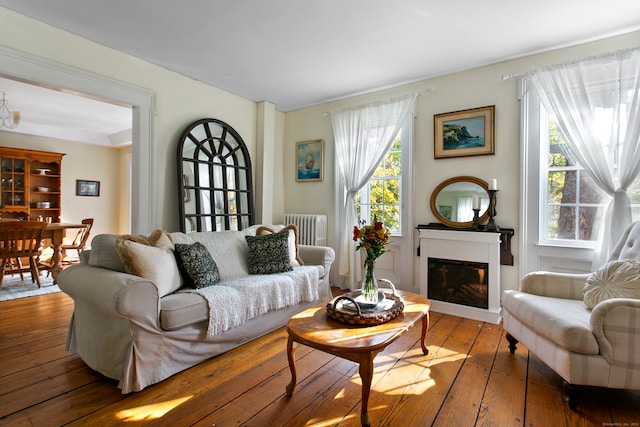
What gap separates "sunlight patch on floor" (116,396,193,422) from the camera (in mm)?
1640

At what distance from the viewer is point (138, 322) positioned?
1864 millimetres

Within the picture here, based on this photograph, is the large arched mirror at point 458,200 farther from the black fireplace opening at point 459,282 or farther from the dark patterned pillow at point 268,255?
the dark patterned pillow at point 268,255

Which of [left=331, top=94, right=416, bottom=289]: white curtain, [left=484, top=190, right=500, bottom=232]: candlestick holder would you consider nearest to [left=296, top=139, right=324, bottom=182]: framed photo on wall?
[left=331, top=94, right=416, bottom=289]: white curtain

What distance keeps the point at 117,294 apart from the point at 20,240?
337 centimetres

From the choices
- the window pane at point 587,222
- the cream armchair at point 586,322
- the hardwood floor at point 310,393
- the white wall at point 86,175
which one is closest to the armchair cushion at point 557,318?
the cream armchair at point 586,322

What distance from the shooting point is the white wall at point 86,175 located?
6041mm

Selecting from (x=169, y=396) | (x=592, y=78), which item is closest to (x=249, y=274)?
(x=169, y=396)

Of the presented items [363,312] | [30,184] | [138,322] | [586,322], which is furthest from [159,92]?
[30,184]

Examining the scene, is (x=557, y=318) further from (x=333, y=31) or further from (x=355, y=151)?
(x=355, y=151)

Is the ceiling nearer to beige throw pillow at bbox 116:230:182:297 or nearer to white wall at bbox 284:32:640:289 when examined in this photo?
white wall at bbox 284:32:640:289

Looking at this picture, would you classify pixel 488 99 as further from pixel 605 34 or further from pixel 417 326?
pixel 417 326

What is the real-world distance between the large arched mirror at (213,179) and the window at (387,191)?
1.54 meters

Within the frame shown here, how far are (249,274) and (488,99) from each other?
2935 mm

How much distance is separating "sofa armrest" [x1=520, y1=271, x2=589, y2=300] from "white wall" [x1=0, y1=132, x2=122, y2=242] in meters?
7.65
